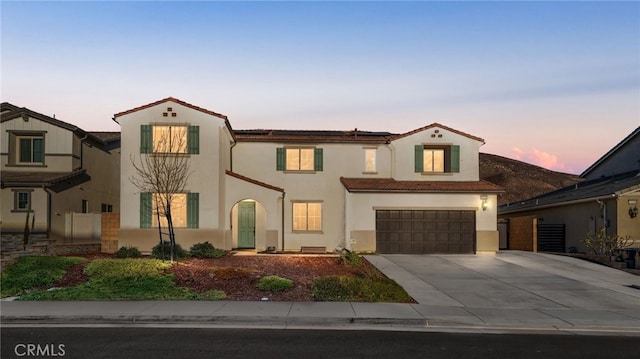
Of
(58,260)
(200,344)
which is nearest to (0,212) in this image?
(58,260)

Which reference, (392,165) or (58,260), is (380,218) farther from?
(58,260)

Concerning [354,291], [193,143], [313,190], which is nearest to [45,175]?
[193,143]

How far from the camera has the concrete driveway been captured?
1343cm

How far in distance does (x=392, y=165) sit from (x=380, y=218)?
347 centimetres

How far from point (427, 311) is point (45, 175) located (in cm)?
2014

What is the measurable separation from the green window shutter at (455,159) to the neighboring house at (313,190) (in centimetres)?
8

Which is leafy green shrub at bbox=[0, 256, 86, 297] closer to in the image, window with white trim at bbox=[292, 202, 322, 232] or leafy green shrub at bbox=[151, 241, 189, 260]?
leafy green shrub at bbox=[151, 241, 189, 260]

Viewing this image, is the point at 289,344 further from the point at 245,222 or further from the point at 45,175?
the point at 45,175

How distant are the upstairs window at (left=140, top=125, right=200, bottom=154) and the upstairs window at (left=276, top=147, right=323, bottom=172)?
494cm

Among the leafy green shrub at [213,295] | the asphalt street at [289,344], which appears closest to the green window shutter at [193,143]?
the leafy green shrub at [213,295]

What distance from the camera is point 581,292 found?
596 inches

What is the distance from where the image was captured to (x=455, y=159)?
87.9ft

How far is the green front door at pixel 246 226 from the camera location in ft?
88.4

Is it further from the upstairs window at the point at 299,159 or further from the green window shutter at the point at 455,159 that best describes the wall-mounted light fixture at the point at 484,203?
the upstairs window at the point at 299,159
